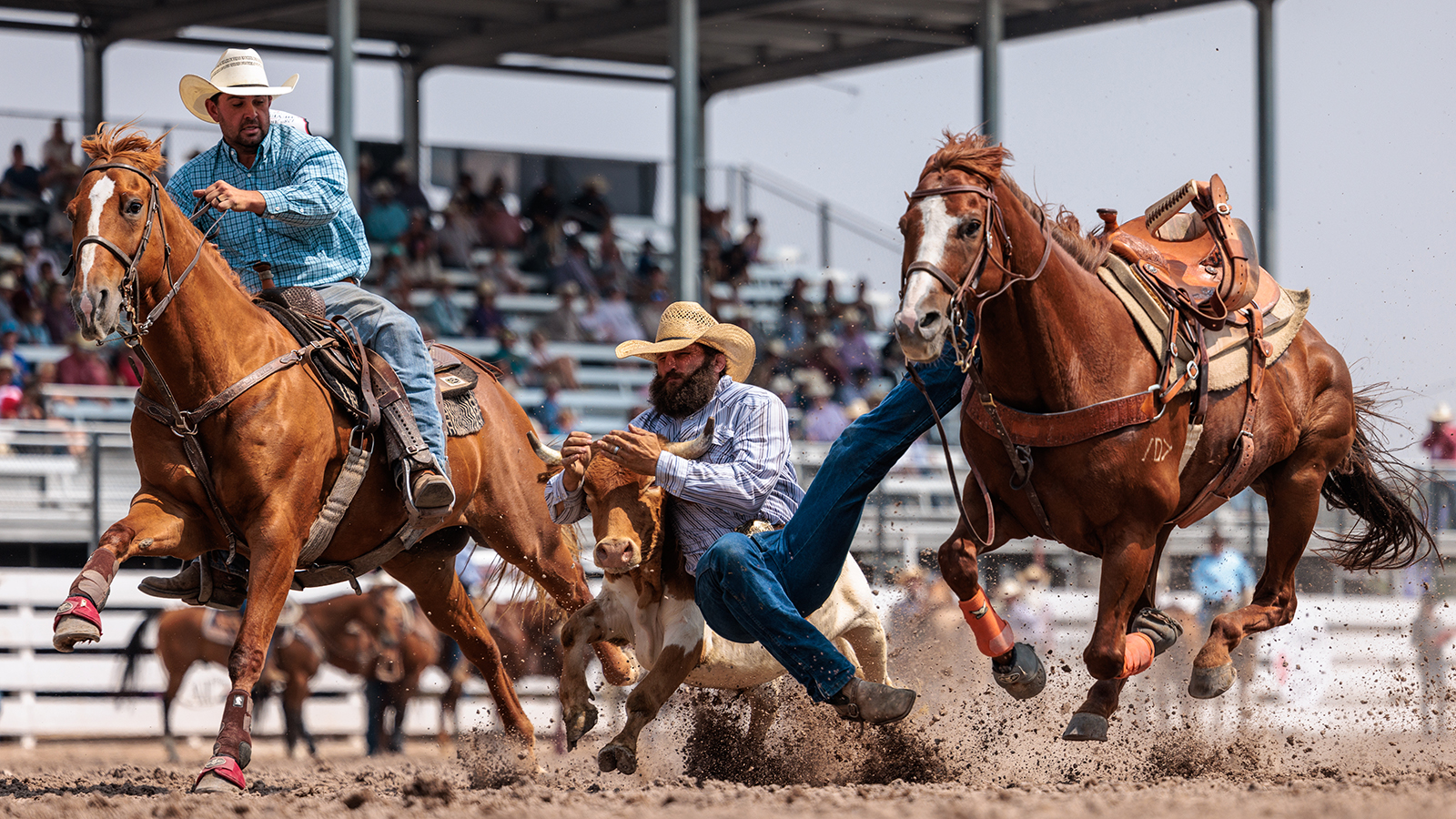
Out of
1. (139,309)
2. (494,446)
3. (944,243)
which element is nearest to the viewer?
(944,243)

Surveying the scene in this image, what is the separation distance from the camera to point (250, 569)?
5125 mm

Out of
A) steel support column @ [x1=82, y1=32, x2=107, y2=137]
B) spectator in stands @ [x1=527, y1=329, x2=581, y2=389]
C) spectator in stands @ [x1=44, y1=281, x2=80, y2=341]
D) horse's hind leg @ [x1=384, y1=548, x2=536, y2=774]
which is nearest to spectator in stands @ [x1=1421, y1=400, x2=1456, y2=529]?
horse's hind leg @ [x1=384, y1=548, x2=536, y2=774]

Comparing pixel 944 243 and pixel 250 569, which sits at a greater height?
pixel 944 243

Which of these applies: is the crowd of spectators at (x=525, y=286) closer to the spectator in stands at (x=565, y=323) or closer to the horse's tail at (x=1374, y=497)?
the spectator in stands at (x=565, y=323)

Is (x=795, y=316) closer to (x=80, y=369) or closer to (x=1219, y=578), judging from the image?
(x=1219, y=578)

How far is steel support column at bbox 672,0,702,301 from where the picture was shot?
13961mm

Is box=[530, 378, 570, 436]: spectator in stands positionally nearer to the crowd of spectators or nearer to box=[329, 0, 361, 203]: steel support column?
the crowd of spectators

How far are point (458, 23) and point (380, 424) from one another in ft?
46.9

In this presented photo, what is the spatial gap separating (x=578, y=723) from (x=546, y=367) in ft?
31.1

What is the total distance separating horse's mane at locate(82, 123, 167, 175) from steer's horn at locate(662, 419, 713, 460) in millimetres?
1819

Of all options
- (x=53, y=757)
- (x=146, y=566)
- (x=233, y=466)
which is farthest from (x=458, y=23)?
(x=233, y=466)

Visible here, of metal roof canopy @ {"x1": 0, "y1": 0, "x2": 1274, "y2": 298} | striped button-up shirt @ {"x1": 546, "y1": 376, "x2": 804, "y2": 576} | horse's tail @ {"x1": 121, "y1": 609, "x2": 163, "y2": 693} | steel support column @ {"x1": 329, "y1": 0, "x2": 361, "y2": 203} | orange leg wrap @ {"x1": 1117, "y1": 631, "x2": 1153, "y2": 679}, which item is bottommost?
horse's tail @ {"x1": 121, "y1": 609, "x2": 163, "y2": 693}

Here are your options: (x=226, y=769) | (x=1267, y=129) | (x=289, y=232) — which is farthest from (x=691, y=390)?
(x=1267, y=129)

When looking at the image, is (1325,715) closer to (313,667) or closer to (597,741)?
(597,741)
